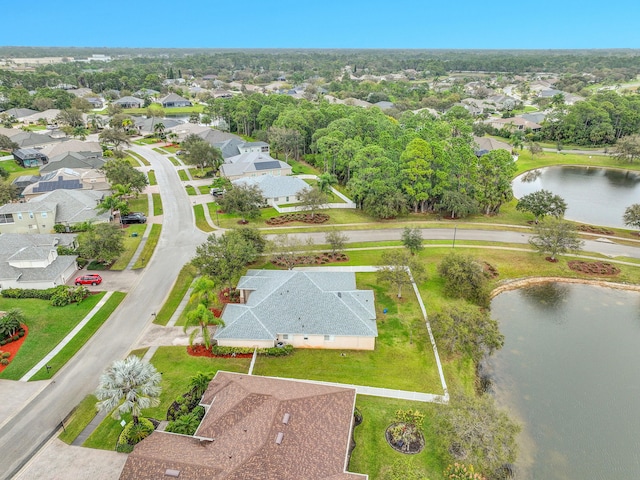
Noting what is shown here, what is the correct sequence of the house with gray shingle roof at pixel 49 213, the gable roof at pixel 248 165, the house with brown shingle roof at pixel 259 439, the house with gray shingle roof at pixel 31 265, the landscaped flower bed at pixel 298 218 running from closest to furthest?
the house with brown shingle roof at pixel 259 439
the house with gray shingle roof at pixel 31 265
the house with gray shingle roof at pixel 49 213
the landscaped flower bed at pixel 298 218
the gable roof at pixel 248 165

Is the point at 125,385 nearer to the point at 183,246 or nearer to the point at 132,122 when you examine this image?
the point at 183,246

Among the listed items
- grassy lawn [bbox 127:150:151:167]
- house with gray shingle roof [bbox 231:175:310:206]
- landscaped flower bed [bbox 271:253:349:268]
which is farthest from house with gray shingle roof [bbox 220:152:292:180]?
landscaped flower bed [bbox 271:253:349:268]

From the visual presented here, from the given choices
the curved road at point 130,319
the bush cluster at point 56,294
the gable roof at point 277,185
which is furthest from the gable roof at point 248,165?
the bush cluster at point 56,294

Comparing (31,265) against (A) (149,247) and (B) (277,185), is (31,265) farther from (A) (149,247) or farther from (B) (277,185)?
(B) (277,185)

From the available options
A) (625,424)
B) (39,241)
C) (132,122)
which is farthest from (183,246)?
(132,122)

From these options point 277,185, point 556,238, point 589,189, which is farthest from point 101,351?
point 589,189

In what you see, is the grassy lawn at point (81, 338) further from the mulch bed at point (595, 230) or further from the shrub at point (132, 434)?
the mulch bed at point (595, 230)

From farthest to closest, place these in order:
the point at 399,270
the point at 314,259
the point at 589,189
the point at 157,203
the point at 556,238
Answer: the point at 589,189 < the point at 157,203 < the point at 314,259 < the point at 556,238 < the point at 399,270
